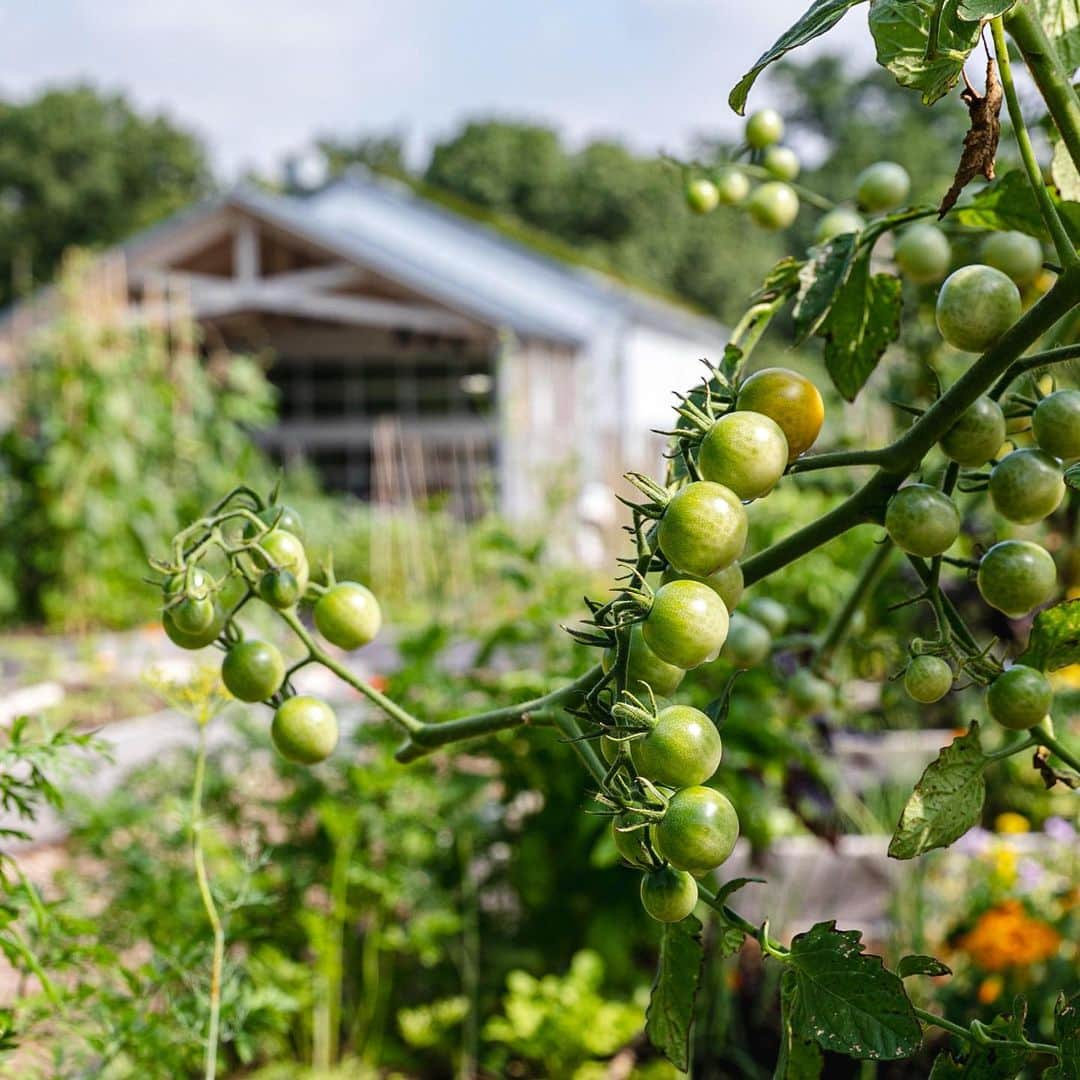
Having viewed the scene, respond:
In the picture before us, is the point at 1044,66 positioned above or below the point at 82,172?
below

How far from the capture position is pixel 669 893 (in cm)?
38

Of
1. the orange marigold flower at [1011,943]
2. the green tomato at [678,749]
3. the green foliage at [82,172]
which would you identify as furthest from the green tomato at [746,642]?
the green foliage at [82,172]

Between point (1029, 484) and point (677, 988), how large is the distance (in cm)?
23

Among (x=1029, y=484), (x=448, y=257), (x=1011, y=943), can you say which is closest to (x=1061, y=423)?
(x=1029, y=484)

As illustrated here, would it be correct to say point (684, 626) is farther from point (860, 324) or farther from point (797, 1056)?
point (860, 324)

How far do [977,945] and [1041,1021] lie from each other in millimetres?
141

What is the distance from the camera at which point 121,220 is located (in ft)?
103

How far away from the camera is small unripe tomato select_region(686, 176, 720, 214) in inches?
31.0

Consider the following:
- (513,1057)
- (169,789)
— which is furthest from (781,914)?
(169,789)

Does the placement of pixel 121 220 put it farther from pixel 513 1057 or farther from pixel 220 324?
pixel 513 1057

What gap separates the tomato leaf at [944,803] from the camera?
0.44 meters

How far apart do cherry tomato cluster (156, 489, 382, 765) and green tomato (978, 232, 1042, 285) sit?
324 mm

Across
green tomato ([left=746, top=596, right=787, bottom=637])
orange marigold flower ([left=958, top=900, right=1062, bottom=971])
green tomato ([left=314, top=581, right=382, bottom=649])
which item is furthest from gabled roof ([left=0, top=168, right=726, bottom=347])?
green tomato ([left=314, top=581, right=382, bottom=649])

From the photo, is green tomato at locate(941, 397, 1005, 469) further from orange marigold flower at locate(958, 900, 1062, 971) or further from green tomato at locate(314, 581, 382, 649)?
orange marigold flower at locate(958, 900, 1062, 971)
